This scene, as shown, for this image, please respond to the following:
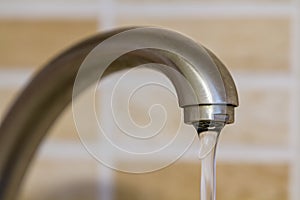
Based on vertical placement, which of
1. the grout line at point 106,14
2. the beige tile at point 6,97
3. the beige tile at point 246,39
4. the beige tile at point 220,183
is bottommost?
the beige tile at point 220,183

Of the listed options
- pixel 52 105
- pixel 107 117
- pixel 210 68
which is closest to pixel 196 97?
pixel 210 68

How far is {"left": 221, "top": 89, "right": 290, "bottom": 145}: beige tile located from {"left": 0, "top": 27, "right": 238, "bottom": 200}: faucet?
0.23m

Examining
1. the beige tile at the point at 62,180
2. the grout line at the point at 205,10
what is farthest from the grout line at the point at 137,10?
the beige tile at the point at 62,180

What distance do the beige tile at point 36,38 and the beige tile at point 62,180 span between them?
0.12 metres

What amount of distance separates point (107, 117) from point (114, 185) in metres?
0.08

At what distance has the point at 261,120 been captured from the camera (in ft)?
1.98

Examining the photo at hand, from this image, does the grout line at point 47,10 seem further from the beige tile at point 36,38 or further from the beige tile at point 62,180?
the beige tile at point 62,180

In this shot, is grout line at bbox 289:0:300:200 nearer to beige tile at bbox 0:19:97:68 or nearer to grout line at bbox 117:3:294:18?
grout line at bbox 117:3:294:18

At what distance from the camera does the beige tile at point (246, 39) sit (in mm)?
603

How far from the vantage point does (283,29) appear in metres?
0.60

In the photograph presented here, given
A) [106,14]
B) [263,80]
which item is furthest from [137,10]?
[263,80]

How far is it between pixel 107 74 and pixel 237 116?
24 cm

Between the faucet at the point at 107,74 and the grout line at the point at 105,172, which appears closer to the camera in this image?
the faucet at the point at 107,74

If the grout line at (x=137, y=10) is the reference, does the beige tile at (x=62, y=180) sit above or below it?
below
